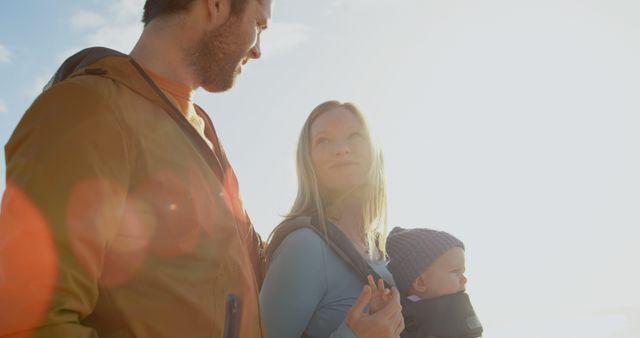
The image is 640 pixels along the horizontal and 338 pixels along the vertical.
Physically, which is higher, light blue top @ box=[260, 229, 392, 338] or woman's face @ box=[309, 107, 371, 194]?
woman's face @ box=[309, 107, 371, 194]

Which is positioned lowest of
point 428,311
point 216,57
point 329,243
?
point 428,311

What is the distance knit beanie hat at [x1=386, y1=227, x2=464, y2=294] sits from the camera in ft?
14.8

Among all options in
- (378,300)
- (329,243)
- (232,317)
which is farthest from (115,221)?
(329,243)

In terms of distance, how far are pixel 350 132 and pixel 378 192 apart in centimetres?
55

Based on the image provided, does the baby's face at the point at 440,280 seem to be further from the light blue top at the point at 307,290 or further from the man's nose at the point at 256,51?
the man's nose at the point at 256,51

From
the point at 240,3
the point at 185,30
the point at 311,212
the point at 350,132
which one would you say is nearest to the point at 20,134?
the point at 185,30

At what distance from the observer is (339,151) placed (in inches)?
167

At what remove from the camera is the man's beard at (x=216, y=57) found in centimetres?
284

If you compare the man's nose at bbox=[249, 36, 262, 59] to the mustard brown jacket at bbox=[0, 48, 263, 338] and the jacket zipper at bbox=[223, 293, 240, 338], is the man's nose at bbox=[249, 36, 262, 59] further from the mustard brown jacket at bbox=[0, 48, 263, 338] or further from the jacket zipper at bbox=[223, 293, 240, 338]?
the jacket zipper at bbox=[223, 293, 240, 338]

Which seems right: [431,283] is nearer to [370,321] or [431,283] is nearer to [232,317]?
[370,321]

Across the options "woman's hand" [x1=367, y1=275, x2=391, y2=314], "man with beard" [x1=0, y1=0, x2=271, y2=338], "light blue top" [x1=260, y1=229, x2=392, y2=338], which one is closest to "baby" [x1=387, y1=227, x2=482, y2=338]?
"light blue top" [x1=260, y1=229, x2=392, y2=338]

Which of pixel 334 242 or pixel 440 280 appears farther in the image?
pixel 440 280

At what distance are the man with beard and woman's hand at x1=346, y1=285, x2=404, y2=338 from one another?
0.80m

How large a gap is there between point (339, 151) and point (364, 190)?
1.37ft
